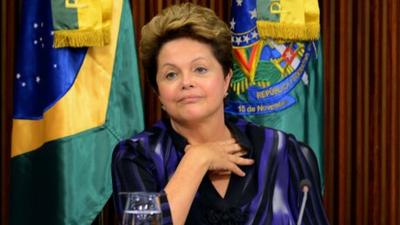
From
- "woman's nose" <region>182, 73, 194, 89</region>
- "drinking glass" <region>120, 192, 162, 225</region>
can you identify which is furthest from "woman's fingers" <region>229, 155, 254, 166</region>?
"drinking glass" <region>120, 192, 162, 225</region>

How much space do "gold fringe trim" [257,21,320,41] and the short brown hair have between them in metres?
0.96

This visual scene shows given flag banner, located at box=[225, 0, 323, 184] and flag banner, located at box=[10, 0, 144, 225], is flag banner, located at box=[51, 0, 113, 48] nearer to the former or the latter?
flag banner, located at box=[10, 0, 144, 225]

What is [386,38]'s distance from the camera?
12.3 ft

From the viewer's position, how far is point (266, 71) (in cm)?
314

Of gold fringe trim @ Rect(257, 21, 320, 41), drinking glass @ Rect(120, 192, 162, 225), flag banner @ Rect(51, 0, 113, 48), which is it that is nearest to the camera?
drinking glass @ Rect(120, 192, 162, 225)

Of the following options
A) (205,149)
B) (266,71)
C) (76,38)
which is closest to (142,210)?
(205,149)

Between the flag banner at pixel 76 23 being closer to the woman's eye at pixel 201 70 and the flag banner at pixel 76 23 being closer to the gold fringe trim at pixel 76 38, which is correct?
the gold fringe trim at pixel 76 38

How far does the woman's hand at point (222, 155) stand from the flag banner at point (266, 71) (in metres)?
1.01

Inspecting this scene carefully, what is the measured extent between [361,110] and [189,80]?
1.99m

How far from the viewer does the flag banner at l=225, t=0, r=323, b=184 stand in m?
3.12

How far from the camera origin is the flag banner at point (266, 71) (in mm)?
3117

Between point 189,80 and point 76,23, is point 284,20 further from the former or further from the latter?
point 189,80

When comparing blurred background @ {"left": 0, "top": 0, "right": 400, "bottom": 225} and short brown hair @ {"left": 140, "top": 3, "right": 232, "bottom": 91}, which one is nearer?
short brown hair @ {"left": 140, "top": 3, "right": 232, "bottom": 91}

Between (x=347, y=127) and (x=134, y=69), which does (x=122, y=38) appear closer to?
(x=134, y=69)
